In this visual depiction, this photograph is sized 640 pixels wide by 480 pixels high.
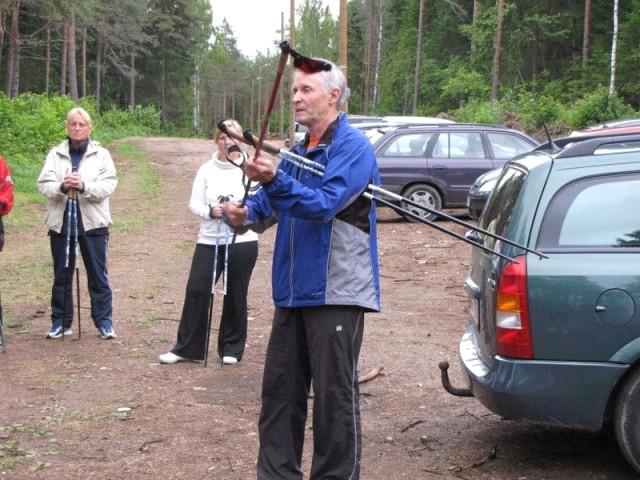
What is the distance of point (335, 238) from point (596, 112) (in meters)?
30.3

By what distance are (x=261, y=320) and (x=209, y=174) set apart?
2371 millimetres

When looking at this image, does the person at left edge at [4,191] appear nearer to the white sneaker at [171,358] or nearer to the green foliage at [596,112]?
the white sneaker at [171,358]

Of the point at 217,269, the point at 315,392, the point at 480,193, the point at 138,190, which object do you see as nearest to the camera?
the point at 315,392

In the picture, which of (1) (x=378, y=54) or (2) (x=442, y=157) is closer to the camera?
(2) (x=442, y=157)

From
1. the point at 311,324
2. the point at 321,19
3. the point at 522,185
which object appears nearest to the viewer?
the point at 311,324

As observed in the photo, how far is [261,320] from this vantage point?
9.48 m

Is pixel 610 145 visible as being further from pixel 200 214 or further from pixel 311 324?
pixel 200 214

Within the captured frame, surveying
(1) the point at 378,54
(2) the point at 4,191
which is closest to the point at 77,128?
(2) the point at 4,191

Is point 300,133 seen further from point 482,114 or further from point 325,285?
point 325,285

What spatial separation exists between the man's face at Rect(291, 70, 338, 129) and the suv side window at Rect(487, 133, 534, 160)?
13.3 metres

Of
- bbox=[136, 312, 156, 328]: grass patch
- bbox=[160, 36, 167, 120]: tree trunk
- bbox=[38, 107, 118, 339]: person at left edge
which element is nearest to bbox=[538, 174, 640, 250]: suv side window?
bbox=[38, 107, 118, 339]: person at left edge

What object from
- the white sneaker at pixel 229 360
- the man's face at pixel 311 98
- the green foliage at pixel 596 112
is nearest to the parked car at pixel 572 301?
the man's face at pixel 311 98

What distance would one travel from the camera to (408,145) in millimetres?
17406

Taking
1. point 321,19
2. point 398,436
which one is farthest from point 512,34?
point 398,436
